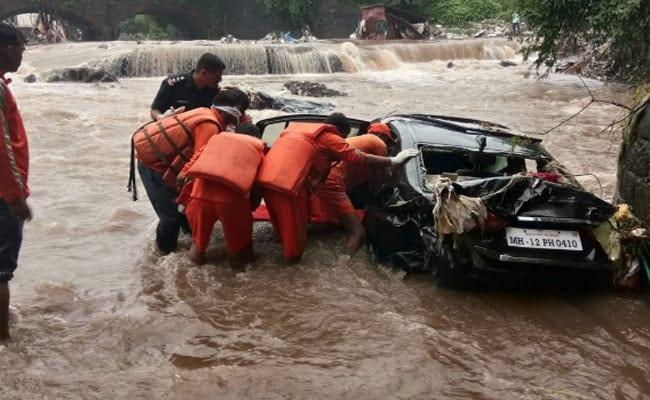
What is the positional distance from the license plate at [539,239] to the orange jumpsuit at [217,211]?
190cm

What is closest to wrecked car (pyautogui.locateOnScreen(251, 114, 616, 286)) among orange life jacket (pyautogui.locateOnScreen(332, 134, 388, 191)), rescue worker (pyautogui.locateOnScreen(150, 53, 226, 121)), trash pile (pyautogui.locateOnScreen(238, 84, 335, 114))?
orange life jacket (pyautogui.locateOnScreen(332, 134, 388, 191))

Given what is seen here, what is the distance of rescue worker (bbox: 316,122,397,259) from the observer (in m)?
5.28

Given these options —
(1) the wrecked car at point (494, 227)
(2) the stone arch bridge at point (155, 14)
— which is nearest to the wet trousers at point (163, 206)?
(1) the wrecked car at point (494, 227)

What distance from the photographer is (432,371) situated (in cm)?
358

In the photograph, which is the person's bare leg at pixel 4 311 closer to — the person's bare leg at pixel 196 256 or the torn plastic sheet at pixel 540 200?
the person's bare leg at pixel 196 256

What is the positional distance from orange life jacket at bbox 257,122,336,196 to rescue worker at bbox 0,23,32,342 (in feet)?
5.51

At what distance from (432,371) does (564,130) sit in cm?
1072

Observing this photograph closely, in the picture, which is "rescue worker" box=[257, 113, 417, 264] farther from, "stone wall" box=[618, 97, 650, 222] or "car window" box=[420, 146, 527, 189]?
"stone wall" box=[618, 97, 650, 222]

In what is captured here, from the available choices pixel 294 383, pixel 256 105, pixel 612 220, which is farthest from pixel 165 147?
pixel 256 105

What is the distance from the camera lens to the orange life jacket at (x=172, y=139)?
4855 mm

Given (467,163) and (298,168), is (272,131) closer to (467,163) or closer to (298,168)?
(298,168)

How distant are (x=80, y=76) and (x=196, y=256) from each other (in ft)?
56.1

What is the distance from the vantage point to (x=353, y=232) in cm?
538

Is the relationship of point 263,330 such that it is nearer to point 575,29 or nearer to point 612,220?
point 612,220
